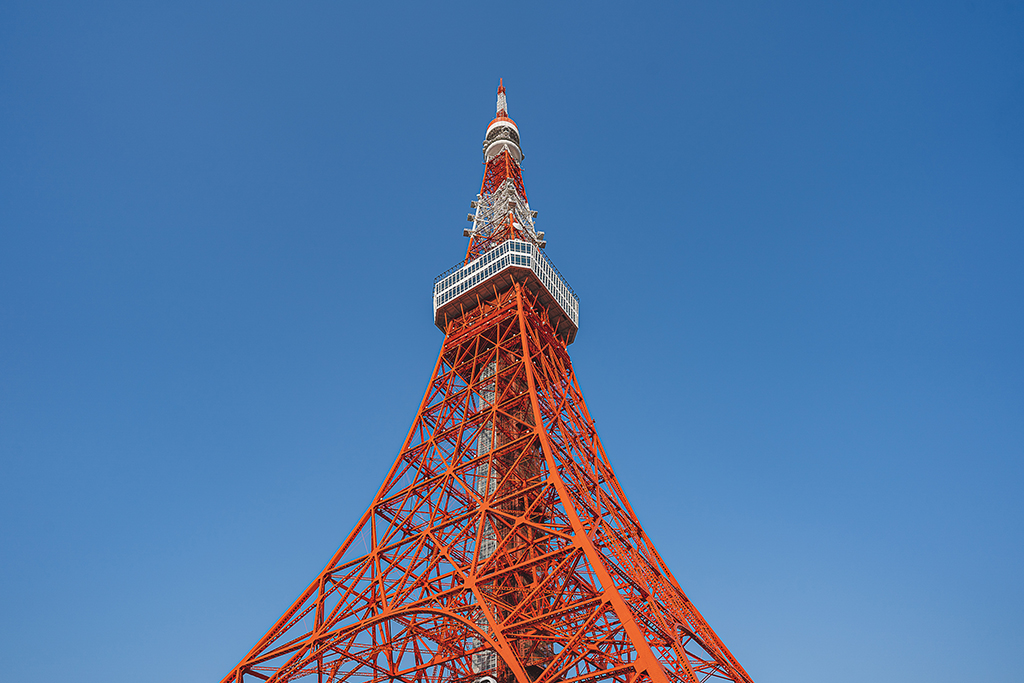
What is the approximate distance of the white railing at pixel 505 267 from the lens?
28328 mm

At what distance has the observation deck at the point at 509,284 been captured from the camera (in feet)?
92.8

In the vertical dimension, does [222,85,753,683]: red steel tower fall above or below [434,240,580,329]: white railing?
below

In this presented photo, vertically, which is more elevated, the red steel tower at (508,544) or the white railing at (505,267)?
the white railing at (505,267)

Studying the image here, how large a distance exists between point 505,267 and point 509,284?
2.26 feet

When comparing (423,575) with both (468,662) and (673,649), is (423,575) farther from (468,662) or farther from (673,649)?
(673,649)

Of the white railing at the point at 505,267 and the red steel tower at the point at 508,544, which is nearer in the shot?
the red steel tower at the point at 508,544

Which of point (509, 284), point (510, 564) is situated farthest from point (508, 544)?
point (509, 284)

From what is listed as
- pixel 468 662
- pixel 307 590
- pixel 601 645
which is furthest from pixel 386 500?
pixel 601 645

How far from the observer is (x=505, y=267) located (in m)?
28.1

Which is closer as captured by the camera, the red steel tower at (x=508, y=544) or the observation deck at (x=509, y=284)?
the red steel tower at (x=508, y=544)

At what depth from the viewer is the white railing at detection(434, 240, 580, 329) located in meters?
28.3

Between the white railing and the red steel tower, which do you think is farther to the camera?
the white railing

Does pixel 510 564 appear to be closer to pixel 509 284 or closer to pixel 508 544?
pixel 508 544

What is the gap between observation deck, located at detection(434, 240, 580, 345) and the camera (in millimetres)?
28281
